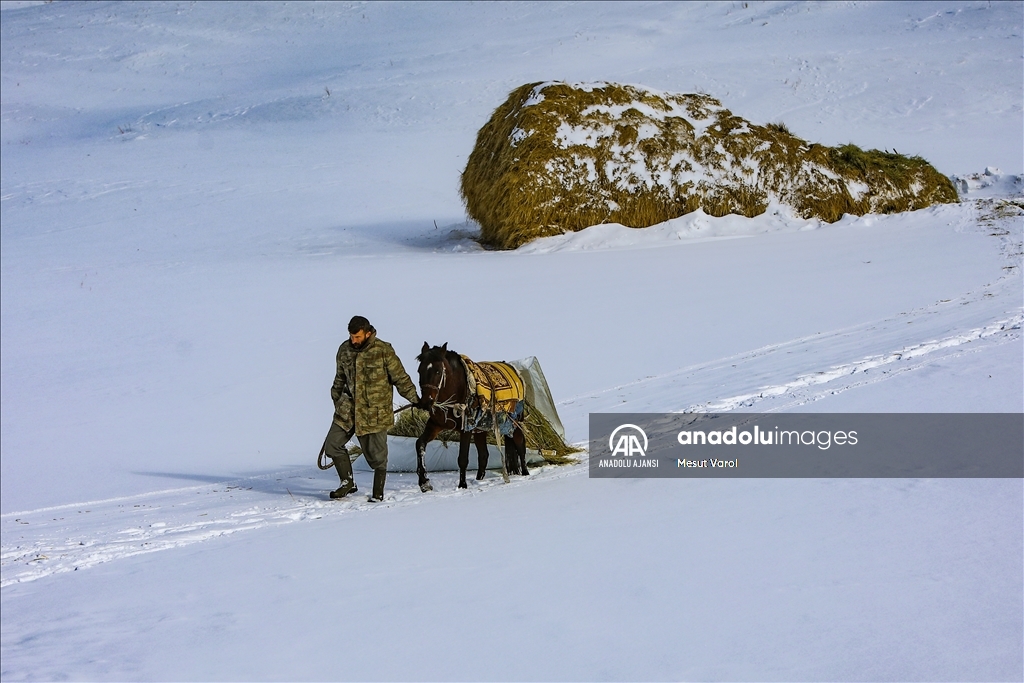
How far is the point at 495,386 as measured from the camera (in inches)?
286

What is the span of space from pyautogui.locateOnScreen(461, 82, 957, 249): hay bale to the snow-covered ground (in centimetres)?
45

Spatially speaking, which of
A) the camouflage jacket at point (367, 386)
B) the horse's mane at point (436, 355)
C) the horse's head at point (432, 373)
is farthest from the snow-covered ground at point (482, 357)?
the horse's mane at point (436, 355)

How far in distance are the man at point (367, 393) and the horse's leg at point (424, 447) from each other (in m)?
0.24

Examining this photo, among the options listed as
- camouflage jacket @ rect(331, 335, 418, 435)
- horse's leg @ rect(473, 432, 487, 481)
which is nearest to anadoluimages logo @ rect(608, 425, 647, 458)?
horse's leg @ rect(473, 432, 487, 481)

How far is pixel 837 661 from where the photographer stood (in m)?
4.03

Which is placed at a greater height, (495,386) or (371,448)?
(495,386)

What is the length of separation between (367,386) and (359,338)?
350 mm

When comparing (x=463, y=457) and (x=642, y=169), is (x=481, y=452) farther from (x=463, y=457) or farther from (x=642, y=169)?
(x=642, y=169)

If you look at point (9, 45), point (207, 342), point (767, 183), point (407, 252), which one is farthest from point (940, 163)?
point (9, 45)

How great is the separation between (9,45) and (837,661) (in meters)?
43.1

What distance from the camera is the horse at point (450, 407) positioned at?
22.4ft

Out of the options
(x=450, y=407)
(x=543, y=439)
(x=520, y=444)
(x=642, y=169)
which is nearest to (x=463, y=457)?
(x=520, y=444)

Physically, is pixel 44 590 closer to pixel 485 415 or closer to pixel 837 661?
pixel 485 415

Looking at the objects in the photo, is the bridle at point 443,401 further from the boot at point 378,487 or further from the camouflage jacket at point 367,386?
the boot at point 378,487
